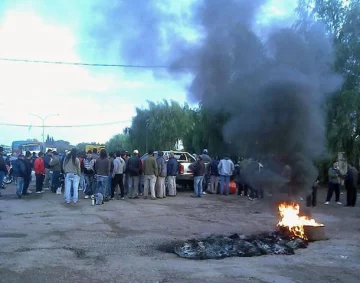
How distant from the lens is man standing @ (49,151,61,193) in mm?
15781

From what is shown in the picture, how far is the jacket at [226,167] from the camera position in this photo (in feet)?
55.2

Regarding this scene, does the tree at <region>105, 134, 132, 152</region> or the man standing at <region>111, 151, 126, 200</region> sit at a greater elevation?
the tree at <region>105, 134, 132, 152</region>

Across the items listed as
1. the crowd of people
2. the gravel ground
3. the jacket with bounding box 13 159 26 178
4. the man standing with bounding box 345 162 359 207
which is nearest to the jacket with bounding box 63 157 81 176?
the crowd of people

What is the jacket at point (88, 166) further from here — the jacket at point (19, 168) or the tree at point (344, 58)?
the tree at point (344, 58)

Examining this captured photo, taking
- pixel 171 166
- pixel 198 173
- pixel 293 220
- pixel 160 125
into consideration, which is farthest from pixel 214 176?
pixel 160 125

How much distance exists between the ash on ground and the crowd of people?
5.02 meters

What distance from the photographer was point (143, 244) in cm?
784

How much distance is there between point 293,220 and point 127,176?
26.4ft

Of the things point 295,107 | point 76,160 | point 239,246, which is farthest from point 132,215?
point 295,107

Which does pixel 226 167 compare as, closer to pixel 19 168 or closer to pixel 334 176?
pixel 334 176

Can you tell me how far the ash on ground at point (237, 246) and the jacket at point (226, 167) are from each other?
837 centimetres

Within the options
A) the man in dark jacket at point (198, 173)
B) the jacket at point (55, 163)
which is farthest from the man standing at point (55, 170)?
the man in dark jacket at point (198, 173)

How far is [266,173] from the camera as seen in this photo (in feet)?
32.6

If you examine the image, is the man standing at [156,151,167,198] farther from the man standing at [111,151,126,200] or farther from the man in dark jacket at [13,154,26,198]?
the man in dark jacket at [13,154,26,198]
